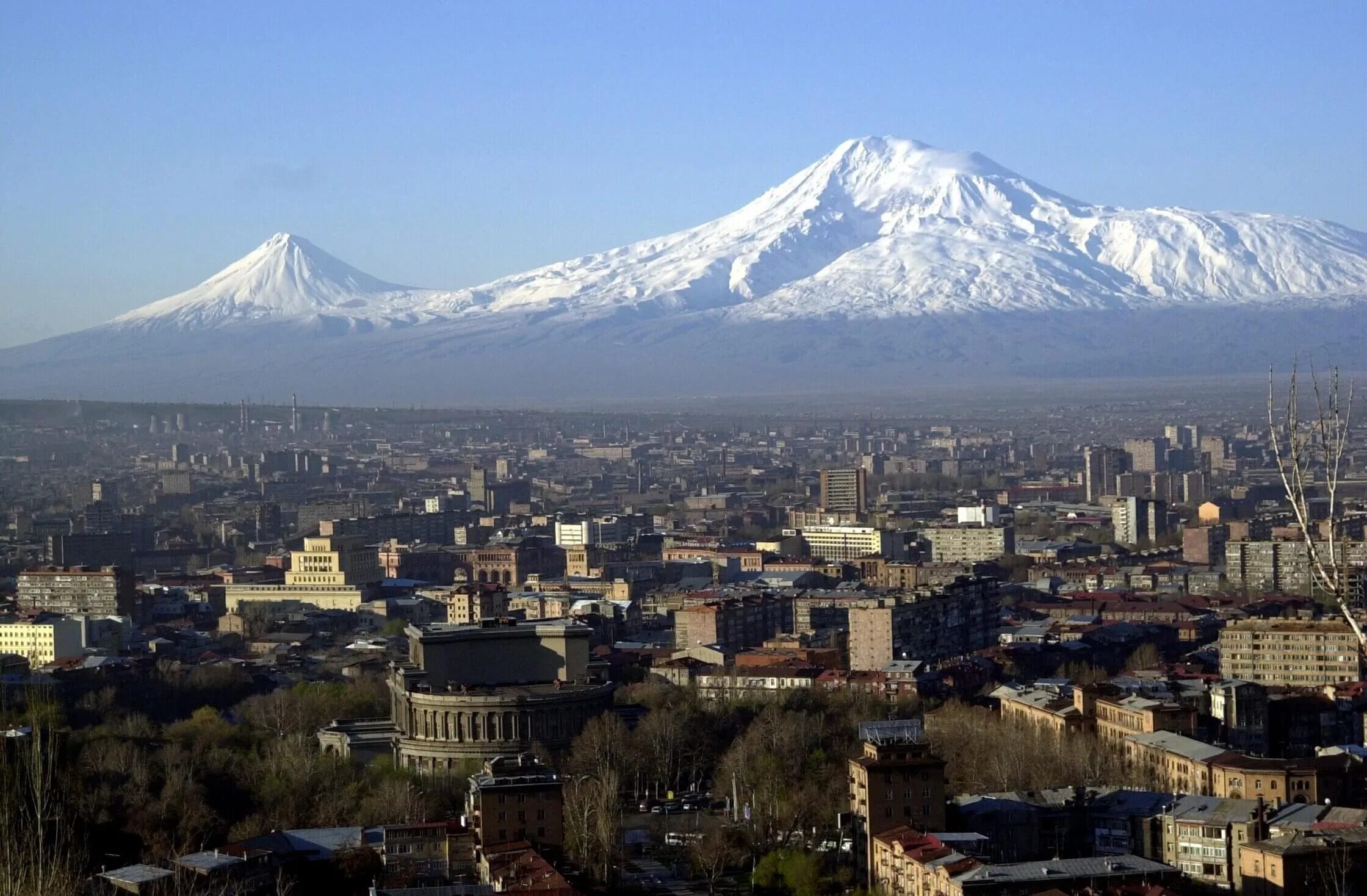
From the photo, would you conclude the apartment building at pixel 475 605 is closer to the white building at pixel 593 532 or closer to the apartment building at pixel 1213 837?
the white building at pixel 593 532

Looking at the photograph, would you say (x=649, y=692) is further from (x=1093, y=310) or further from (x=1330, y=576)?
(x=1093, y=310)

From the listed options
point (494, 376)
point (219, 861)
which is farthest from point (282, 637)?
point (494, 376)

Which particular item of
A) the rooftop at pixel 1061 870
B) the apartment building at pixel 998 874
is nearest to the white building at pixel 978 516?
the apartment building at pixel 998 874

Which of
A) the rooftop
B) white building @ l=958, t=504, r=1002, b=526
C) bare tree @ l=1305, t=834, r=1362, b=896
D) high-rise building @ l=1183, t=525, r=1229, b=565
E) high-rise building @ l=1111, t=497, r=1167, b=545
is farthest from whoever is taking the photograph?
white building @ l=958, t=504, r=1002, b=526

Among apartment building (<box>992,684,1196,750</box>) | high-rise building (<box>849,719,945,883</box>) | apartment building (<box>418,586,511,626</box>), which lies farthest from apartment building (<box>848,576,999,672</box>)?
high-rise building (<box>849,719,945,883</box>)

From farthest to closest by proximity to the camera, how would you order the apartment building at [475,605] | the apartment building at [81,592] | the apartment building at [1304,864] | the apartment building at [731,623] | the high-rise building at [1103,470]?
the high-rise building at [1103,470], the apartment building at [81,592], the apartment building at [475,605], the apartment building at [731,623], the apartment building at [1304,864]

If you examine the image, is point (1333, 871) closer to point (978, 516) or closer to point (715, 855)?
point (715, 855)

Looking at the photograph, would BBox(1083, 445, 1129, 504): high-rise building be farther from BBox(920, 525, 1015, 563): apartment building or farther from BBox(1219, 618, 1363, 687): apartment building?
BBox(1219, 618, 1363, 687): apartment building
